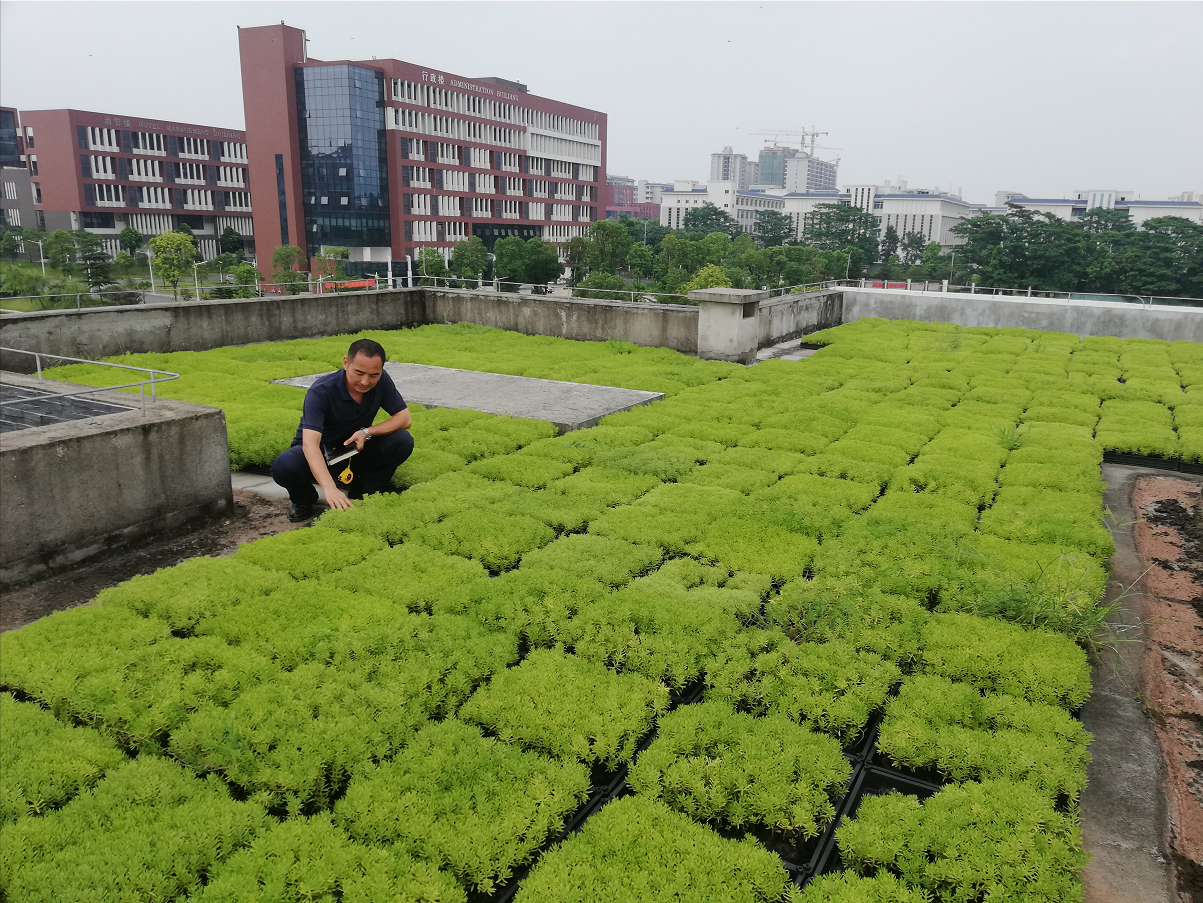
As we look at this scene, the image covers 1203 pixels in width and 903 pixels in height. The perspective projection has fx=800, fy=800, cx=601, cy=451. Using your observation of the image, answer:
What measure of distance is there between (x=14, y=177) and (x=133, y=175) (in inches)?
862

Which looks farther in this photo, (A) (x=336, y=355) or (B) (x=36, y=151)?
(B) (x=36, y=151)

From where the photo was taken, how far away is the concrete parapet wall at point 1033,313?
20.7 meters

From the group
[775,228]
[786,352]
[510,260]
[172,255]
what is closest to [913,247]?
[775,228]

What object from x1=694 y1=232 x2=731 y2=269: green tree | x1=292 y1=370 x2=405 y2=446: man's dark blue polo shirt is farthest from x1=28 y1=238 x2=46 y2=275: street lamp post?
x1=292 y1=370 x2=405 y2=446: man's dark blue polo shirt

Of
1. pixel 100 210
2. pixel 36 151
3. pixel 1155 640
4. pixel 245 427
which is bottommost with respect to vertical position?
pixel 1155 640

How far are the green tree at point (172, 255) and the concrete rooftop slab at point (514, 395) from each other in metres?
71.5

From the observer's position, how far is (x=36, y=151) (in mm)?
95875

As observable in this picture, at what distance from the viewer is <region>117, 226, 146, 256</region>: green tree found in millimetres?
89688

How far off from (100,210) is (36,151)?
389 inches

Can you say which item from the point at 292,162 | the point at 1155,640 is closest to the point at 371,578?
the point at 1155,640

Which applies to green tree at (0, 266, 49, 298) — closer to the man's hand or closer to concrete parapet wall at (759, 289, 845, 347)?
concrete parapet wall at (759, 289, 845, 347)

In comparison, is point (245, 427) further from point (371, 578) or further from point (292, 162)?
point (292, 162)

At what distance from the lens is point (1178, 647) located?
5715 millimetres

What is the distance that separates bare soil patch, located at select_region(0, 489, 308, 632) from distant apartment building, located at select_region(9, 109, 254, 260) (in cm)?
10696
